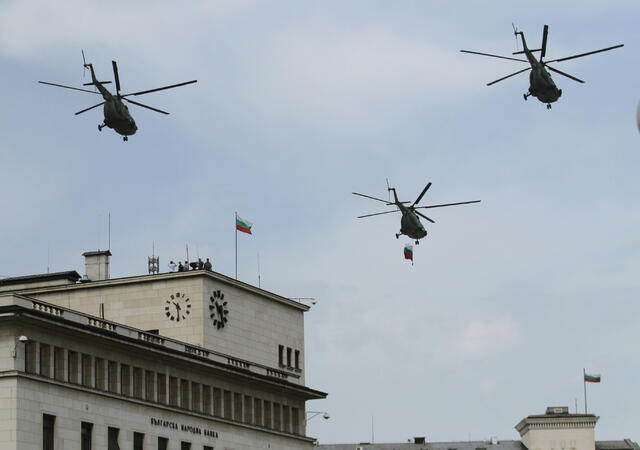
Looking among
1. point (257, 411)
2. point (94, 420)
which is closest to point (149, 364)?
point (94, 420)

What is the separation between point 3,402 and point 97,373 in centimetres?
1081

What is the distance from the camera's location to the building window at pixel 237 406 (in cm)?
11876

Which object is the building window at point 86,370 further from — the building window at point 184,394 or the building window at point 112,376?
the building window at point 184,394

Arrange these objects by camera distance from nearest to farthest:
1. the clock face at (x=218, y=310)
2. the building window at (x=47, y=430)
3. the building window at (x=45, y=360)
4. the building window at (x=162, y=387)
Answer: the building window at (x=47, y=430) → the building window at (x=45, y=360) → the building window at (x=162, y=387) → the clock face at (x=218, y=310)

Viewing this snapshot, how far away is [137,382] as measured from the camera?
349ft

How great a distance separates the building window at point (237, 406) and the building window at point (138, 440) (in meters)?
14.2

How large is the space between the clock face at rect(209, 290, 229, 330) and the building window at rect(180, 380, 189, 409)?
979 centimetres

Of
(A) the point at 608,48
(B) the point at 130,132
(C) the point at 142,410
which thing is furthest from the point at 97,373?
(A) the point at 608,48

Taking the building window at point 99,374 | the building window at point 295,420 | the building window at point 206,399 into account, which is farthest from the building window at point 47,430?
the building window at point 295,420

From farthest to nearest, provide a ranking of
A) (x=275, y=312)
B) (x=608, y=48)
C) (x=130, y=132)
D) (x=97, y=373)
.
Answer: (x=275, y=312) → (x=97, y=373) → (x=130, y=132) → (x=608, y=48)

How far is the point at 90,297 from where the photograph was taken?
398ft

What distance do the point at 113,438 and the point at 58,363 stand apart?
7802 millimetres

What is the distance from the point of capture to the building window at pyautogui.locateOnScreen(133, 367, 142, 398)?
106000mm

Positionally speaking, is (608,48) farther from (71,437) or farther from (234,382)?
(234,382)
